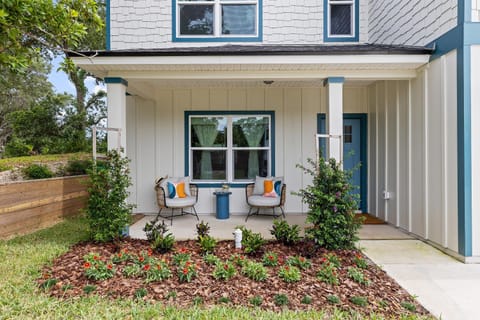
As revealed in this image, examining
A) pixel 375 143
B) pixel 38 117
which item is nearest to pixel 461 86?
pixel 375 143

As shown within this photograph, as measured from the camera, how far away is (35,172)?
5676 mm

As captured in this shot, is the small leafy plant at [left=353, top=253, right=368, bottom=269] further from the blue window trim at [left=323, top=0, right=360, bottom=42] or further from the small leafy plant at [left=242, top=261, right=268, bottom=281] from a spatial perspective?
the blue window trim at [left=323, top=0, right=360, bottom=42]

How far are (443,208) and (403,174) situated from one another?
1144 millimetres

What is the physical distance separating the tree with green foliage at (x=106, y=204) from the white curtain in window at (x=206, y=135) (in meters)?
2.61

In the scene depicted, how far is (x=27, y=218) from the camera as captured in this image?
494 cm

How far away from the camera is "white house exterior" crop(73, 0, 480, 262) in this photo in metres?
3.78

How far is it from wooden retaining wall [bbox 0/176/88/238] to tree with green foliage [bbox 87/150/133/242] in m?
0.45

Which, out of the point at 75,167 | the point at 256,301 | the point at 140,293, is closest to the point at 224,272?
the point at 256,301

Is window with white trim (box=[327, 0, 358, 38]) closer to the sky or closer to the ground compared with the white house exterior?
closer to the sky

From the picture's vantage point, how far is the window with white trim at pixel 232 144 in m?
6.40

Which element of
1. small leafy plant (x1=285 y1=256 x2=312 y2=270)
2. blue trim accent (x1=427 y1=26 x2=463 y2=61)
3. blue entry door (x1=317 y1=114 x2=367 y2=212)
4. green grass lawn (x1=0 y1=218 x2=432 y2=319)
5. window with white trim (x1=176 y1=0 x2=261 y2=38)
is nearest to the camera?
green grass lawn (x1=0 y1=218 x2=432 y2=319)

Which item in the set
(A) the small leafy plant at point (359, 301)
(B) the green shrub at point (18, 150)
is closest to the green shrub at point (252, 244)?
(A) the small leafy plant at point (359, 301)

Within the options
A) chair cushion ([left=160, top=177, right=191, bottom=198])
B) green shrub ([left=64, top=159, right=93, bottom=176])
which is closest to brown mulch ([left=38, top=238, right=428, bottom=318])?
chair cushion ([left=160, top=177, right=191, bottom=198])

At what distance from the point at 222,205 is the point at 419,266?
142 inches
